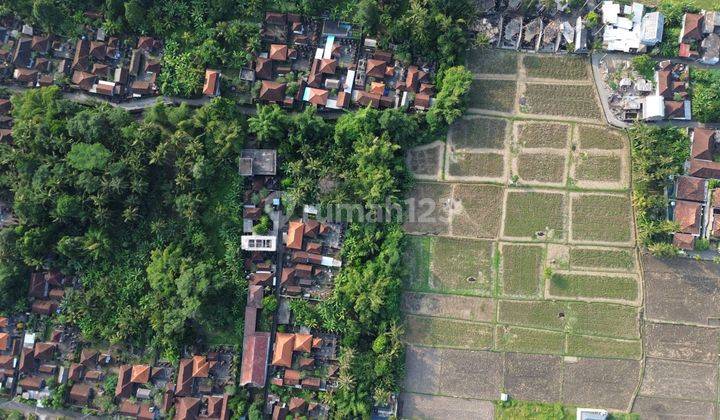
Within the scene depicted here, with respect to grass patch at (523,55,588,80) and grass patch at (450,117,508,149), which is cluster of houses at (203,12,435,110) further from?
grass patch at (523,55,588,80)

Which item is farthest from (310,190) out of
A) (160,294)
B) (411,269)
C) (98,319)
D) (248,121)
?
(98,319)

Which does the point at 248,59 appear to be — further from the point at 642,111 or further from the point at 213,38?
the point at 642,111

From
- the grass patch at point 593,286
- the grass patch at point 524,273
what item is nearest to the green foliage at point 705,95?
the grass patch at point 593,286

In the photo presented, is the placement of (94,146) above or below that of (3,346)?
above

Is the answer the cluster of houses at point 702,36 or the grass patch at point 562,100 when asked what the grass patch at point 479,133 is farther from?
the cluster of houses at point 702,36

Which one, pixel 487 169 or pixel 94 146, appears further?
pixel 487 169

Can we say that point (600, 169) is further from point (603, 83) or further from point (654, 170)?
point (603, 83)

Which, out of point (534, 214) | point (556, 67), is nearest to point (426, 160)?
point (534, 214)
